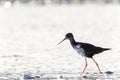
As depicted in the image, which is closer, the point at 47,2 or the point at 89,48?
the point at 89,48

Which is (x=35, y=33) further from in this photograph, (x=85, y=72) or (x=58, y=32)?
(x=85, y=72)

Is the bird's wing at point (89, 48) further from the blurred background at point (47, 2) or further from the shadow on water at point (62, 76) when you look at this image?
the blurred background at point (47, 2)

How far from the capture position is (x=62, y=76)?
459 inches

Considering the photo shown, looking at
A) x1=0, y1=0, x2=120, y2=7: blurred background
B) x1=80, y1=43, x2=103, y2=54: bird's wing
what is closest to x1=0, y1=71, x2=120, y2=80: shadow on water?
x1=80, y1=43, x2=103, y2=54: bird's wing

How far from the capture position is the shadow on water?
37.3 feet

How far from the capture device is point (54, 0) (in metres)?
59.1

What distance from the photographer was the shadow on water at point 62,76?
37.3 feet

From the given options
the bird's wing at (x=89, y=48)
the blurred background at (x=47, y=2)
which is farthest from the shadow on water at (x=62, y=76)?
the blurred background at (x=47, y=2)

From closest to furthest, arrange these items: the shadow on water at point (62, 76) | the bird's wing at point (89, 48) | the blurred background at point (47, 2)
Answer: the shadow on water at point (62, 76) < the bird's wing at point (89, 48) < the blurred background at point (47, 2)

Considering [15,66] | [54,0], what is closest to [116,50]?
[15,66]

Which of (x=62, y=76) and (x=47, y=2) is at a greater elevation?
(x=47, y=2)

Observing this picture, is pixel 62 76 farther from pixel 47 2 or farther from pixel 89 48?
pixel 47 2

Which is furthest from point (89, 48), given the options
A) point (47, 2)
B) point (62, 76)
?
point (47, 2)

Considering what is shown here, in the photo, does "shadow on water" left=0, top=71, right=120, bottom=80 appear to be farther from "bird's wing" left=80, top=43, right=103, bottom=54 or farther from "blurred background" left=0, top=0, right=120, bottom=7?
"blurred background" left=0, top=0, right=120, bottom=7
